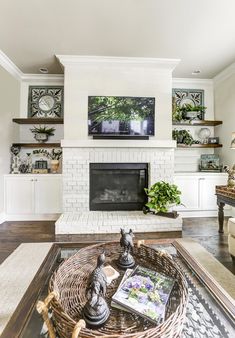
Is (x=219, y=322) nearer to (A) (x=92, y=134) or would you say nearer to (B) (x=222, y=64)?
(A) (x=92, y=134)

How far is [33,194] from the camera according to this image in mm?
3912

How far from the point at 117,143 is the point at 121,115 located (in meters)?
0.49

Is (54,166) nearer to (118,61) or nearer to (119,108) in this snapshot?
(119,108)

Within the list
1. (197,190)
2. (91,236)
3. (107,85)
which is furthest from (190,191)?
(107,85)

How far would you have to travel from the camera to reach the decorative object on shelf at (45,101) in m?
4.37

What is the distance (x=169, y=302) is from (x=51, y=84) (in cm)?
435

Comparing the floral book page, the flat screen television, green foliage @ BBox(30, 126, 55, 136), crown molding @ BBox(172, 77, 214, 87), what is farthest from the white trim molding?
the floral book page

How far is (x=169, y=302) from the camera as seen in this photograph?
1106 millimetres

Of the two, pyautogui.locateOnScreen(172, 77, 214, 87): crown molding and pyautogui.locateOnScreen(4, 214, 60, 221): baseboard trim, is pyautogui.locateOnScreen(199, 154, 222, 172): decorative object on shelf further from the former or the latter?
pyautogui.locateOnScreen(4, 214, 60, 221): baseboard trim

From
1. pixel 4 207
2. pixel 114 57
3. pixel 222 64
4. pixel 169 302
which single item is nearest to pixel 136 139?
pixel 114 57

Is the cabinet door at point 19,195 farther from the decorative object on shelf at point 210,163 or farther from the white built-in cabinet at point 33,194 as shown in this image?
the decorative object on shelf at point 210,163

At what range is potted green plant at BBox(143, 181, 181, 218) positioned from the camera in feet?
11.2

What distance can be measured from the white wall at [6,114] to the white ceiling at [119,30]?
15.8 inches

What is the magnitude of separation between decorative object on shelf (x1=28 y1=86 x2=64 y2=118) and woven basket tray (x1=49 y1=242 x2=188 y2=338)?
346 cm
